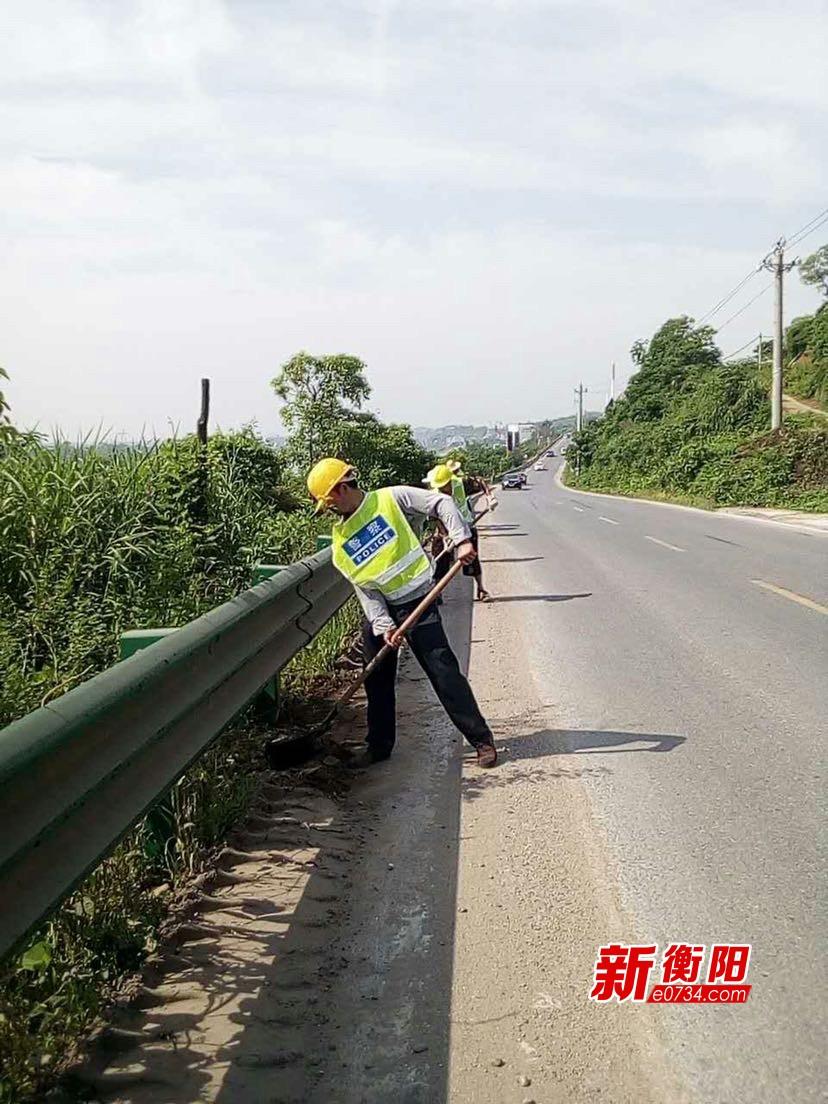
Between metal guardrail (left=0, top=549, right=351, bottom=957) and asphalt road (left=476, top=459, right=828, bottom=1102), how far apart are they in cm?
145

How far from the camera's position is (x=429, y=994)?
3053 millimetres

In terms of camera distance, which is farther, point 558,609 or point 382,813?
point 558,609

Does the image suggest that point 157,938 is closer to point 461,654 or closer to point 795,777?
point 795,777

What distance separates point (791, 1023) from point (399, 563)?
3.04 meters

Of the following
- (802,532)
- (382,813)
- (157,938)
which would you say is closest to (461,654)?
(382,813)

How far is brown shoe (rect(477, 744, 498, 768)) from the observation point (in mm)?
5199

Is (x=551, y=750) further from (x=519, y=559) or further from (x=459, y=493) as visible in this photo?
(x=519, y=559)

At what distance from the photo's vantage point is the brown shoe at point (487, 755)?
17.1 feet

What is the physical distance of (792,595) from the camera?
10.6m

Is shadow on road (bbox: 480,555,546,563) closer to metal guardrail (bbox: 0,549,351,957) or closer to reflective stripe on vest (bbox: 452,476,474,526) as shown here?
reflective stripe on vest (bbox: 452,476,474,526)

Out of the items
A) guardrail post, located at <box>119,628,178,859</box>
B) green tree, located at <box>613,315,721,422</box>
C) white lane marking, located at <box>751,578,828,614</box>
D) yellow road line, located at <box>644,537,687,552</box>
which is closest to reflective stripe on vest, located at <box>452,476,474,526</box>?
white lane marking, located at <box>751,578,828,614</box>

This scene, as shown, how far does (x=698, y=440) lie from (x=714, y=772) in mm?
41545

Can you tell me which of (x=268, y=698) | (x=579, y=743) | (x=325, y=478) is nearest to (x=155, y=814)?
(x=268, y=698)

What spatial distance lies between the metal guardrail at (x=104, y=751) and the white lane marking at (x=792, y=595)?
6.93m
